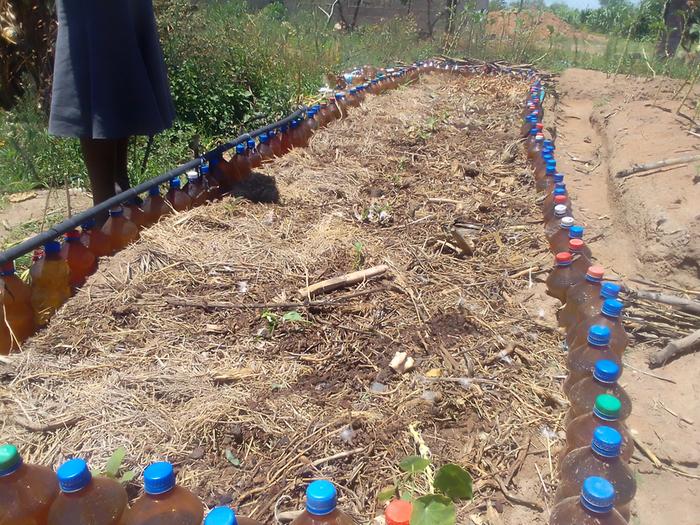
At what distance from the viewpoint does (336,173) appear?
453 centimetres

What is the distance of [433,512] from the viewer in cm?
135

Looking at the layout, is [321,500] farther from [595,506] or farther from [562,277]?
[562,277]

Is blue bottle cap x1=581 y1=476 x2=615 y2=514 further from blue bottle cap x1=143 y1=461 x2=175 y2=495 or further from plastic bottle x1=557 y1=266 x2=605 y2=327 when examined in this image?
plastic bottle x1=557 y1=266 x2=605 y2=327

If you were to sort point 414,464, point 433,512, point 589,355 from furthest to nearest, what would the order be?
point 589,355, point 414,464, point 433,512

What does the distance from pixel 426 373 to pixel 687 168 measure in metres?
3.57

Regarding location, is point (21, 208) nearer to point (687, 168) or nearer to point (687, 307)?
point (687, 307)

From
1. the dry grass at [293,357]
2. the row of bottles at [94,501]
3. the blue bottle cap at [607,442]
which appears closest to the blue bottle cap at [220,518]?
the row of bottles at [94,501]

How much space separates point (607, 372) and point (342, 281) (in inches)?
56.4

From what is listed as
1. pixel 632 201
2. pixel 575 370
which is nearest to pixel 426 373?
pixel 575 370

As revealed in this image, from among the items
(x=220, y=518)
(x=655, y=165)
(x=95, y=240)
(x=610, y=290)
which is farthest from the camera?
(x=655, y=165)

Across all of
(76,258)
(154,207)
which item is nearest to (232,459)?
(76,258)

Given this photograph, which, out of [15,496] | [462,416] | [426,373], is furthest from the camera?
[426,373]

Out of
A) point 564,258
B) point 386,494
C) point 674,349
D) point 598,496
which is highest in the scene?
point 598,496

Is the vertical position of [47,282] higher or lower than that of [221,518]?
lower
